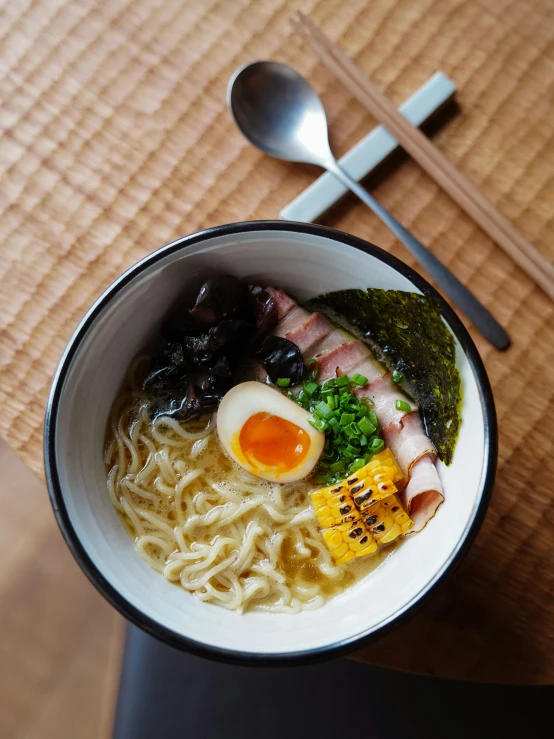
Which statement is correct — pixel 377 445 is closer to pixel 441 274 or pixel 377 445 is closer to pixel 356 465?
pixel 356 465

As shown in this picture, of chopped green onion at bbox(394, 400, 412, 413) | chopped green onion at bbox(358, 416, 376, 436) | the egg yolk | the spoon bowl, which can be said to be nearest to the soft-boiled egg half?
the egg yolk

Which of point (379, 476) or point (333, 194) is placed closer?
point (379, 476)

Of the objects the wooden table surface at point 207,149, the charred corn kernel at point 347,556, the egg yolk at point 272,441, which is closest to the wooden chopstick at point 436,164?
the wooden table surface at point 207,149

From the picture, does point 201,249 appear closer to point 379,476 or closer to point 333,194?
point 333,194

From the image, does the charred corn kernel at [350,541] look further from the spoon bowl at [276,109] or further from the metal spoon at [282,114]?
the spoon bowl at [276,109]

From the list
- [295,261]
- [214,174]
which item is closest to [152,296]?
[295,261]
